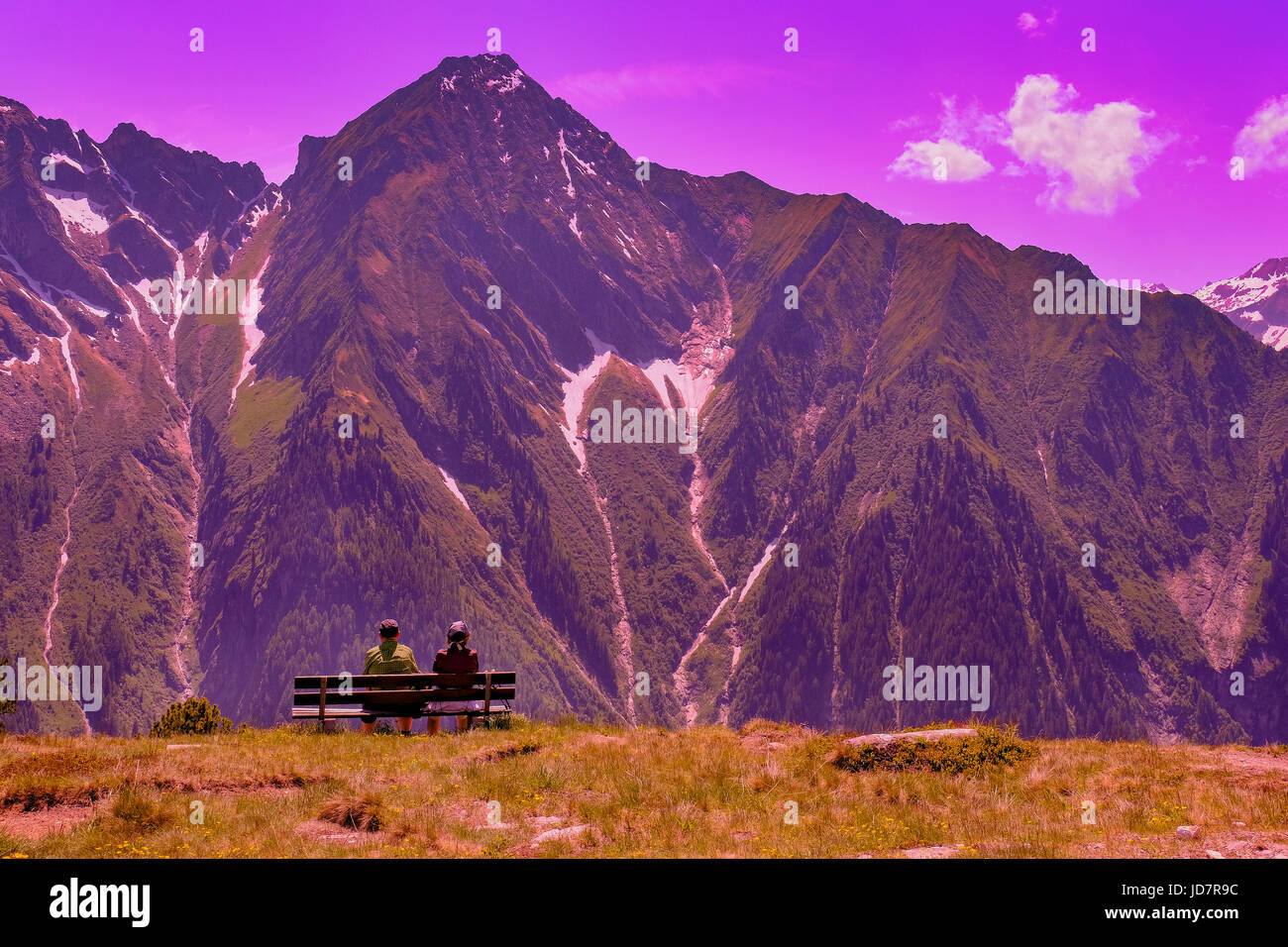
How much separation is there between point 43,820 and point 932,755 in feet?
46.8

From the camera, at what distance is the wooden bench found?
22578mm

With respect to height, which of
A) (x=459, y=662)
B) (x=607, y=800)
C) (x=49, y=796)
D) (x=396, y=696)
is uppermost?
(x=459, y=662)

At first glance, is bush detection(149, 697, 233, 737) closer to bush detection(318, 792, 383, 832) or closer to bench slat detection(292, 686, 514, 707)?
bench slat detection(292, 686, 514, 707)

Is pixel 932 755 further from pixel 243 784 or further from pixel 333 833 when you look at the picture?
pixel 243 784

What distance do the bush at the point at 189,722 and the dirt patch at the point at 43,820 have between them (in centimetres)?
941

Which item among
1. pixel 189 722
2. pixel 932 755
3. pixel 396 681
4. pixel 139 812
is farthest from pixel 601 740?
pixel 189 722

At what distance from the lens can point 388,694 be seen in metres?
22.4

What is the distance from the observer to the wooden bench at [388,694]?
74.1ft

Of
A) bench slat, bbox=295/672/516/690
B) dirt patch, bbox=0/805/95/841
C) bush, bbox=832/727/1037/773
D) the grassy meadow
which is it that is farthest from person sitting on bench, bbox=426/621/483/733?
dirt patch, bbox=0/805/95/841

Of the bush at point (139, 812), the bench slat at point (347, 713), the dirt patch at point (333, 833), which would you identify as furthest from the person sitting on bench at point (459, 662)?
the bush at point (139, 812)
